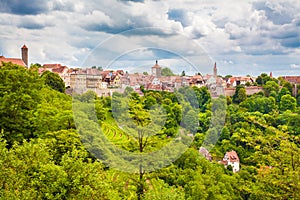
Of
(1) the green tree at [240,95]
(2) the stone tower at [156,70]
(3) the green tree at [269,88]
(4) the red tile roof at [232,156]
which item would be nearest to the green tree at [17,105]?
(2) the stone tower at [156,70]

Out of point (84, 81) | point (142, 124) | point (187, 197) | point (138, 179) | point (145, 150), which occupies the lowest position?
point (187, 197)

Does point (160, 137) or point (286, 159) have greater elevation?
point (160, 137)

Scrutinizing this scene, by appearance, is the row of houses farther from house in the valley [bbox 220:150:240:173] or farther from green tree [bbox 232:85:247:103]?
green tree [bbox 232:85:247:103]

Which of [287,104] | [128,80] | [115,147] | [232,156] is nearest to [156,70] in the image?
[128,80]

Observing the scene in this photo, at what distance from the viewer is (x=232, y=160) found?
29.1 m

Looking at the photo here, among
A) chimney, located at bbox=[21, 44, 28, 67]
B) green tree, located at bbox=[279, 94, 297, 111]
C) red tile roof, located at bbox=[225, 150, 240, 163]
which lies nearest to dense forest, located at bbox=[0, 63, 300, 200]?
red tile roof, located at bbox=[225, 150, 240, 163]

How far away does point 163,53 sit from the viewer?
9.48 m

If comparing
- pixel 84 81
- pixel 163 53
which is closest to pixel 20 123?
pixel 84 81

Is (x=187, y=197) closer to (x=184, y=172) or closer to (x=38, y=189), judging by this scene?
(x=184, y=172)

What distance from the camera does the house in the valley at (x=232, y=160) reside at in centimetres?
2838

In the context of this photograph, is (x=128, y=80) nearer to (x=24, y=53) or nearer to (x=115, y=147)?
(x=115, y=147)

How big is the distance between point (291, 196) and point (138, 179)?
4562 mm

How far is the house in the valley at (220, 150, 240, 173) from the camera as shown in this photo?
93.1ft

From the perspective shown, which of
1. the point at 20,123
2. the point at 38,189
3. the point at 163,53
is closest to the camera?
the point at 38,189
